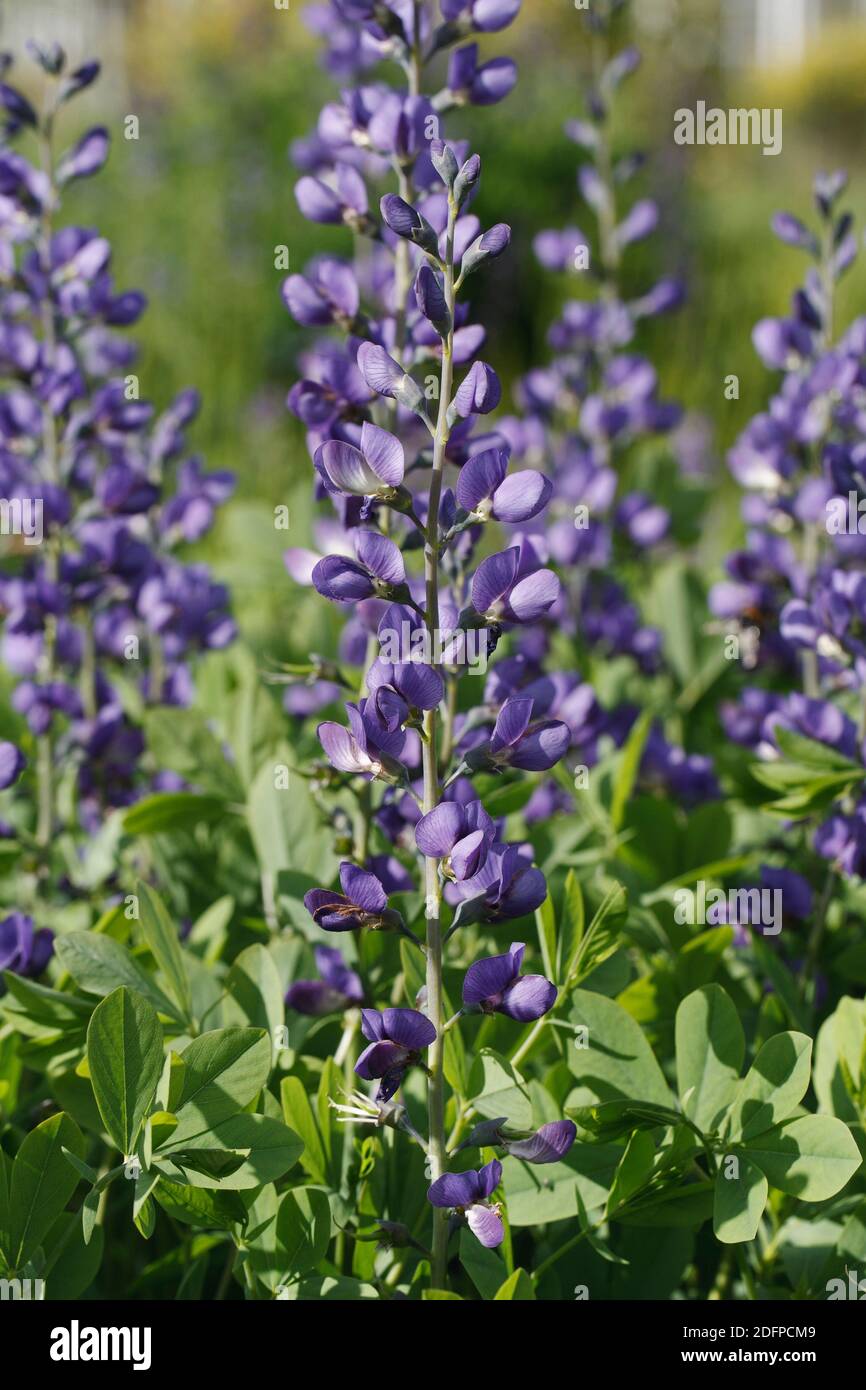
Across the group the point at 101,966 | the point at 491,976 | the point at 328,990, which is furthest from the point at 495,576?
the point at 101,966

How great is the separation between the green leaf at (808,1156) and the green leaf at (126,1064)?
53cm

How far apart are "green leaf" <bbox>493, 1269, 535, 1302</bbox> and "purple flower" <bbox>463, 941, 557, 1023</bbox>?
0.19 m

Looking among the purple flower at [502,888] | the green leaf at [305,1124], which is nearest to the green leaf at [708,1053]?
the purple flower at [502,888]

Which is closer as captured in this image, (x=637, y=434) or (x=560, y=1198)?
(x=560, y=1198)

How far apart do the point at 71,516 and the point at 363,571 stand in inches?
32.1

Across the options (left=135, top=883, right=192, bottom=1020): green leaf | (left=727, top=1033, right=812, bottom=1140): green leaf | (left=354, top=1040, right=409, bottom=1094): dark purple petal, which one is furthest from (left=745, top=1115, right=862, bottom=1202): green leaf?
(left=135, top=883, right=192, bottom=1020): green leaf

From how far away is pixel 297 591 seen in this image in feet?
8.80

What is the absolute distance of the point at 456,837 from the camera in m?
1.08

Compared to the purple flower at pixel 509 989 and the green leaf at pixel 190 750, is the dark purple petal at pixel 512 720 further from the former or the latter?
the green leaf at pixel 190 750

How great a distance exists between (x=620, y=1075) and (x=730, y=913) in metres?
0.40

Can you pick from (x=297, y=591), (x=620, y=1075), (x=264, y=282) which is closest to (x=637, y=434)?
(x=297, y=591)

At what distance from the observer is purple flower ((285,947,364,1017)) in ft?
4.26
